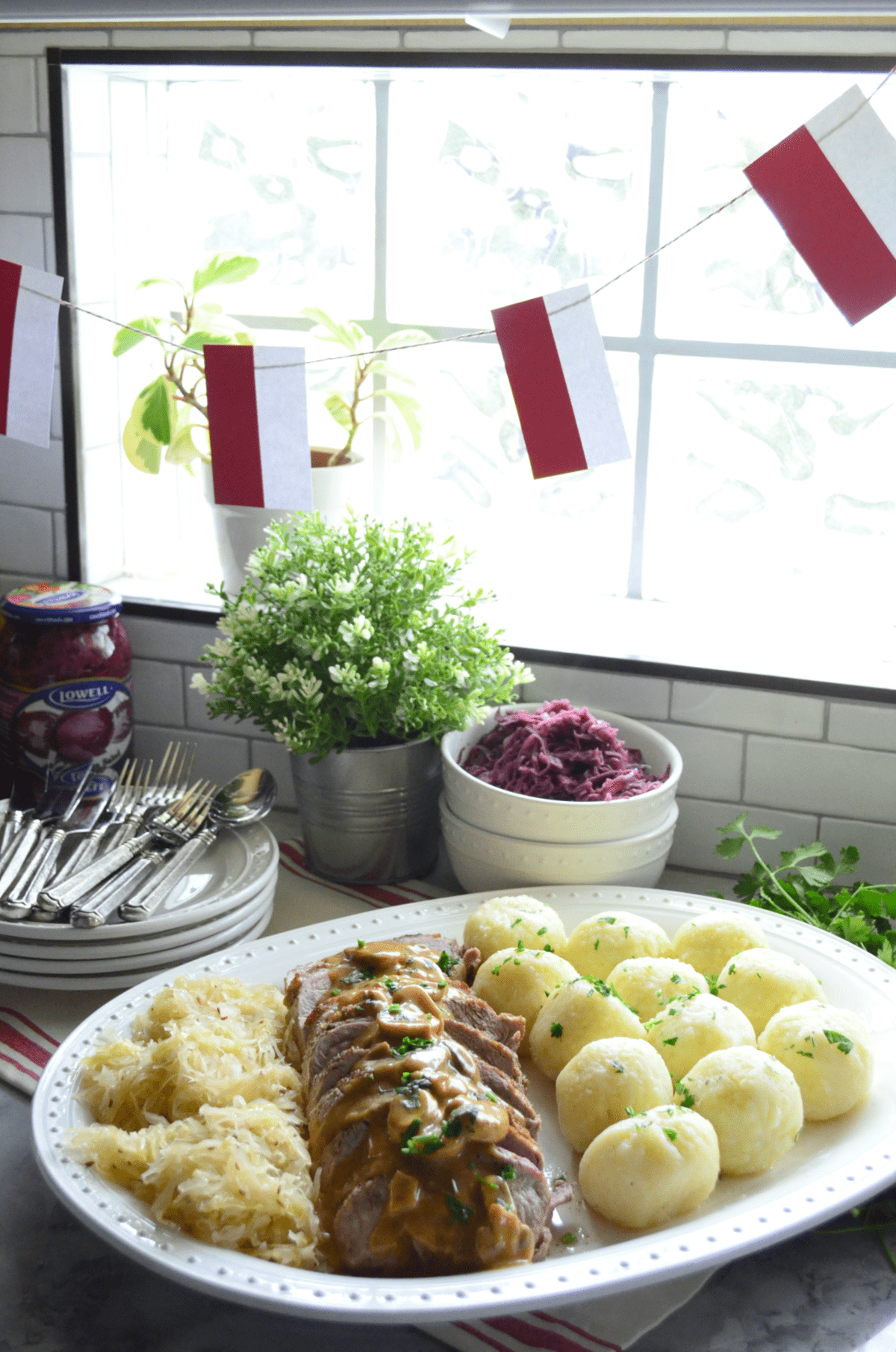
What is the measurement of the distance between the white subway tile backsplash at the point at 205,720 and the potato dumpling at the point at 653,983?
0.76 m

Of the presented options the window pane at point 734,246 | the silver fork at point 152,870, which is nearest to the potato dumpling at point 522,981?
the silver fork at point 152,870

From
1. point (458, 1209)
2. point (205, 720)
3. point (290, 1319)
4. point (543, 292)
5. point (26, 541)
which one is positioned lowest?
point (290, 1319)

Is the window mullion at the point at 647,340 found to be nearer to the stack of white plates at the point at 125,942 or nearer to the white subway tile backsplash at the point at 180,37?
the white subway tile backsplash at the point at 180,37

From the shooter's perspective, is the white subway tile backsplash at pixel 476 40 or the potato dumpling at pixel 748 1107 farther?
the white subway tile backsplash at pixel 476 40

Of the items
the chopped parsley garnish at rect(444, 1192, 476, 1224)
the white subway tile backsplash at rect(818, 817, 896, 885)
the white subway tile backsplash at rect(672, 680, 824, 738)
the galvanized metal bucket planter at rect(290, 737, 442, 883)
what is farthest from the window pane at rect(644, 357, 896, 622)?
the chopped parsley garnish at rect(444, 1192, 476, 1224)

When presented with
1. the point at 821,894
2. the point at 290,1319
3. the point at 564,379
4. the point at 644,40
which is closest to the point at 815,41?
the point at 644,40

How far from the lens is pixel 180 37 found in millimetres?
1527

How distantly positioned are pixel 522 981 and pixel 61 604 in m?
0.80

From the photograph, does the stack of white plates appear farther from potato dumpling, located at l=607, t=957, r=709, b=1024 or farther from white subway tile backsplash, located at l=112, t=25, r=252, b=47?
white subway tile backsplash, located at l=112, t=25, r=252, b=47

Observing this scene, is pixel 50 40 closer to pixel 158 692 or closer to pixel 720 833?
pixel 158 692

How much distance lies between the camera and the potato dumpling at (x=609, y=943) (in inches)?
46.5

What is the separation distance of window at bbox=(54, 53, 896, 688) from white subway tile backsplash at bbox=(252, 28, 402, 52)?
0.02 meters

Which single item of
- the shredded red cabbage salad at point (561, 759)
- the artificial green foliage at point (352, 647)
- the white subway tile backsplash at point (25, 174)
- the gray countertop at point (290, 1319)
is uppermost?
the white subway tile backsplash at point (25, 174)

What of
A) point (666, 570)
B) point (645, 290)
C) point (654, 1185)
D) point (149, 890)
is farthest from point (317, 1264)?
point (645, 290)
